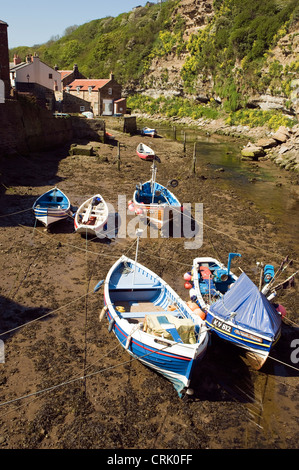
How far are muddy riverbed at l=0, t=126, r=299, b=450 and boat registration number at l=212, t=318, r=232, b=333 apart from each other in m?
0.95

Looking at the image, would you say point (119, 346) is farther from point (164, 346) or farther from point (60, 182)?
point (60, 182)

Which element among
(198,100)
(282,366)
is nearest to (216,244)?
(282,366)

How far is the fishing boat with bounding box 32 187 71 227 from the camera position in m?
18.9

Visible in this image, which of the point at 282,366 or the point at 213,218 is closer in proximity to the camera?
the point at 282,366

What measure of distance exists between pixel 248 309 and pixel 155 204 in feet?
36.4

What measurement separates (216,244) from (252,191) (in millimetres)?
13161

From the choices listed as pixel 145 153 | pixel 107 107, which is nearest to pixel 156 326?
pixel 145 153

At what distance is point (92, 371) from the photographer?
10492 millimetres

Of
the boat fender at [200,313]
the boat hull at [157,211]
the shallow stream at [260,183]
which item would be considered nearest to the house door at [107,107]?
the shallow stream at [260,183]

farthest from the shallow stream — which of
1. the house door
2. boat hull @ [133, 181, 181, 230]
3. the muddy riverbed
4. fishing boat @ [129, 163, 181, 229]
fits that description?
the house door

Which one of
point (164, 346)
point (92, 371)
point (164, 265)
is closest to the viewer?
point (164, 346)

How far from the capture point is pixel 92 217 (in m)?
20.0

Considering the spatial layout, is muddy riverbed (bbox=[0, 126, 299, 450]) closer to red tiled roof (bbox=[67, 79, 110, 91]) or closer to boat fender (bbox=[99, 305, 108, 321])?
boat fender (bbox=[99, 305, 108, 321])
